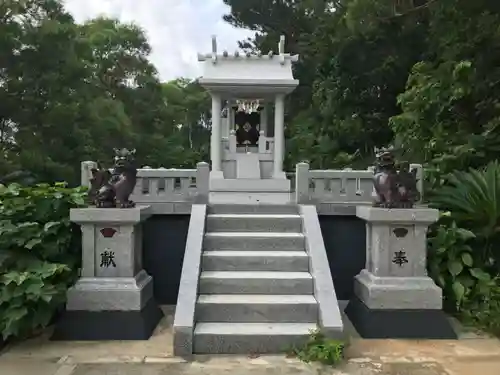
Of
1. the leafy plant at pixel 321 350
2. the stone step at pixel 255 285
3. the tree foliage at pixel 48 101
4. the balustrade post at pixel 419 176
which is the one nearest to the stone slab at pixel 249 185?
the balustrade post at pixel 419 176

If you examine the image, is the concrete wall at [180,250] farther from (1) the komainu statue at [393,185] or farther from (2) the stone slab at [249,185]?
(2) the stone slab at [249,185]

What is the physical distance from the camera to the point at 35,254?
19.9ft

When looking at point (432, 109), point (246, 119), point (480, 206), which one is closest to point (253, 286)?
point (480, 206)

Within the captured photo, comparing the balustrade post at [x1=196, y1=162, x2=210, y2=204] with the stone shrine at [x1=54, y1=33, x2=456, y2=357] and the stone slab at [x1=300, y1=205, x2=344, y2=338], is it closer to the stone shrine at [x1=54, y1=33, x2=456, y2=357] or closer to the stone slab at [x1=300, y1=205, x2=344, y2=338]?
the stone shrine at [x1=54, y1=33, x2=456, y2=357]

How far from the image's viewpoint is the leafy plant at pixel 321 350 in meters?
5.05

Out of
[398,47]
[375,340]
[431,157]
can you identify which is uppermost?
[398,47]

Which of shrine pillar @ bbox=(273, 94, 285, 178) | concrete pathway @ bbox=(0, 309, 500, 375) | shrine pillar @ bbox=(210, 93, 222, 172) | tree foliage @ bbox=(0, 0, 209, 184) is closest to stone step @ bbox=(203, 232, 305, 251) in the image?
concrete pathway @ bbox=(0, 309, 500, 375)

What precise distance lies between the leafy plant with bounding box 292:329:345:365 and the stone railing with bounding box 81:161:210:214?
269cm

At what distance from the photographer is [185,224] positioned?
7.34m

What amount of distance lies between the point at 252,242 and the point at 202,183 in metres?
1.21

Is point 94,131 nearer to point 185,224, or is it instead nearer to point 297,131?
point 297,131

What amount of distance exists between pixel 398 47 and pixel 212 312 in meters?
10.9

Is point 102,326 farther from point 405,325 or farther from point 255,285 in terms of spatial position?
point 405,325

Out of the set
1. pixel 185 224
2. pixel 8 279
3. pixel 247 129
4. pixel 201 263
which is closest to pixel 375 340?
pixel 201 263
